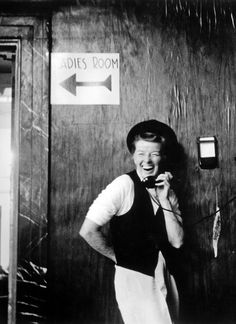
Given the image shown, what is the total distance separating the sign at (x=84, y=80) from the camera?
7.18 ft

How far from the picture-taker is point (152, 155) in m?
2.19

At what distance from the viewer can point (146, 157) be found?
7.16 ft

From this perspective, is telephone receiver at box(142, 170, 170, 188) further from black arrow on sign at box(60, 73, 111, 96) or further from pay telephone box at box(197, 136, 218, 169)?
black arrow on sign at box(60, 73, 111, 96)

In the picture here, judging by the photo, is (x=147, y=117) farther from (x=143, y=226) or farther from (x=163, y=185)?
(x=143, y=226)

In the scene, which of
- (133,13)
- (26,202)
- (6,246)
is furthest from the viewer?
(6,246)

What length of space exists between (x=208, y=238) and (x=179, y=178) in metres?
0.37

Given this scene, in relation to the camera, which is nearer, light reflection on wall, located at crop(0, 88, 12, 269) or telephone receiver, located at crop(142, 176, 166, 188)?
telephone receiver, located at crop(142, 176, 166, 188)

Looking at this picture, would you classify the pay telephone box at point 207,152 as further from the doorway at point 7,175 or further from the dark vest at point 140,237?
the doorway at point 7,175

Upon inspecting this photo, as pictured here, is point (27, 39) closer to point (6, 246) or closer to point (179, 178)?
point (179, 178)

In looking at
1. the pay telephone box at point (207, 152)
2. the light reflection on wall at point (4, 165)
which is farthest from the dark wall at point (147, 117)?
the light reflection on wall at point (4, 165)

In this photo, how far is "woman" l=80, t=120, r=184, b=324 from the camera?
83.4 inches

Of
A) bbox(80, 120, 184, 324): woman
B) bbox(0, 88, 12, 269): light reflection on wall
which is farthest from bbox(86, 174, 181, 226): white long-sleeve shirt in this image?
bbox(0, 88, 12, 269): light reflection on wall

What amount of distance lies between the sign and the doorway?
23cm

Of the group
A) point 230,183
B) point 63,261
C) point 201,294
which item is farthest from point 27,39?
point 201,294
